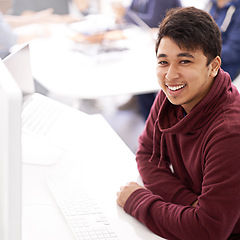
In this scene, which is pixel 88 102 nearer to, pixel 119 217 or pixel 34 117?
pixel 34 117

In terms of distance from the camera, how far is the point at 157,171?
1.25m

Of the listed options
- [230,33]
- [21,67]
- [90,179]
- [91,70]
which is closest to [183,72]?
[90,179]

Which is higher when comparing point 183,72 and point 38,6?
point 183,72

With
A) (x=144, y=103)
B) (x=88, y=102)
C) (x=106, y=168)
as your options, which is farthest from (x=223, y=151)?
(x=88, y=102)

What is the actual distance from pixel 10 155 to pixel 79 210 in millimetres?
563

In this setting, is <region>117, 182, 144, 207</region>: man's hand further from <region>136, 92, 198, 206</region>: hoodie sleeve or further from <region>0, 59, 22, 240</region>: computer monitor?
<region>0, 59, 22, 240</region>: computer monitor

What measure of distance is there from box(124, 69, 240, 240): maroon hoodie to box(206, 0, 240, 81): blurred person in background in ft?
4.61

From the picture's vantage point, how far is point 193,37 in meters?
1.02

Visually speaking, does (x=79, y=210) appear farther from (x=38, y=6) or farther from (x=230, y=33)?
(x=38, y=6)

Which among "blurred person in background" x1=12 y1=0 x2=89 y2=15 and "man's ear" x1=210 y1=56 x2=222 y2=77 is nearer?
"man's ear" x1=210 y1=56 x2=222 y2=77

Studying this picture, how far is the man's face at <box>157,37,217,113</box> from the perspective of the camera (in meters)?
1.04

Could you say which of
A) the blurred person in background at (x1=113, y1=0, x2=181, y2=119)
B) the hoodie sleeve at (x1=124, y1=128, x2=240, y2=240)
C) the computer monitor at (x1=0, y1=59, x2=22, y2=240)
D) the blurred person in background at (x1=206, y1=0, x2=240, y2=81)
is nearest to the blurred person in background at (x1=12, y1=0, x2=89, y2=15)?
the blurred person in background at (x1=113, y1=0, x2=181, y2=119)

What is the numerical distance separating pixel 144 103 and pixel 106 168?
161 centimetres

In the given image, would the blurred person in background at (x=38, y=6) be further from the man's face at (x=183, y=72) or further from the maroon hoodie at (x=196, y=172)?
the man's face at (x=183, y=72)
